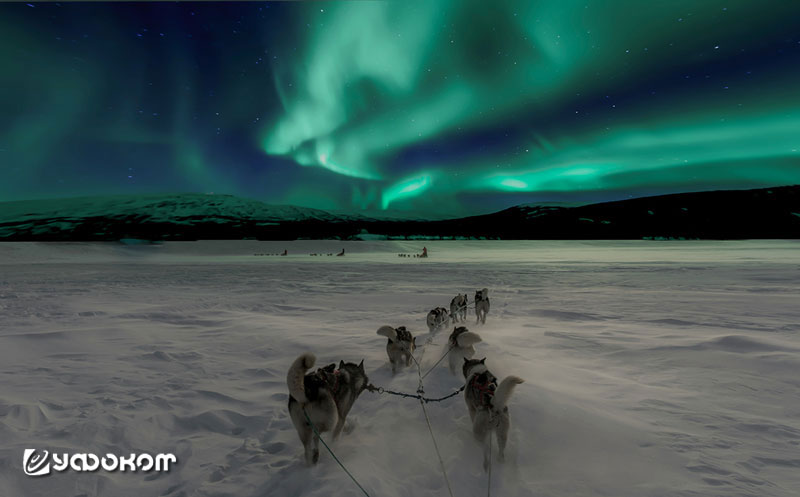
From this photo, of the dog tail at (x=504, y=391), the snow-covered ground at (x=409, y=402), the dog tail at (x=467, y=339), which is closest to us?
the dog tail at (x=504, y=391)

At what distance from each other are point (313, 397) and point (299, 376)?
27 cm

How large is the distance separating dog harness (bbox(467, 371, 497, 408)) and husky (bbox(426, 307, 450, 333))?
385cm

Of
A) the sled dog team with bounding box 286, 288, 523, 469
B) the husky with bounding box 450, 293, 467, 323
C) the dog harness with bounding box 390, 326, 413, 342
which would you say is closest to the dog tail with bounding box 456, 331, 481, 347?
the sled dog team with bounding box 286, 288, 523, 469

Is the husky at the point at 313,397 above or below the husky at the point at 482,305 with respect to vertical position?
above

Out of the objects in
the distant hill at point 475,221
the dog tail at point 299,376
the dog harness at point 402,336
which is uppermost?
the distant hill at point 475,221

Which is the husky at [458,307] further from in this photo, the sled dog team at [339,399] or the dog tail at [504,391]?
the dog tail at [504,391]

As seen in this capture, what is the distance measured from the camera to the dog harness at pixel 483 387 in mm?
2799

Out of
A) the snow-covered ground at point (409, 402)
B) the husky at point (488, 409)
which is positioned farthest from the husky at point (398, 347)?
the husky at point (488, 409)

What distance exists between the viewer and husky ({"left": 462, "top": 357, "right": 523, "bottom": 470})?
2.58 metres

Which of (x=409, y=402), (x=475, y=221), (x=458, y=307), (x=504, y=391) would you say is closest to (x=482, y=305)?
(x=458, y=307)

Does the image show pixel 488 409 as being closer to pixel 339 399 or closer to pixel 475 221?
pixel 339 399

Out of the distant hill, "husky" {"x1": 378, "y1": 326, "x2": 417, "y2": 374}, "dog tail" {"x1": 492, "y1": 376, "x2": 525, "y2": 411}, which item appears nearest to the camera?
"dog tail" {"x1": 492, "y1": 376, "x2": 525, "y2": 411}

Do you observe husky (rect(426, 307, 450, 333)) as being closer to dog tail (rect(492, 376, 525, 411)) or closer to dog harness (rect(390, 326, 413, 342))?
dog harness (rect(390, 326, 413, 342))

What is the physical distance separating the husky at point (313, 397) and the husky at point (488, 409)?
3.83ft
